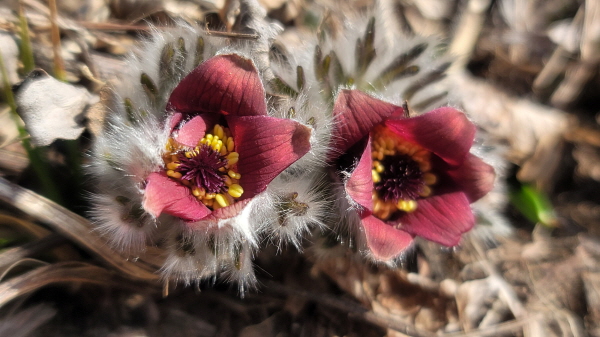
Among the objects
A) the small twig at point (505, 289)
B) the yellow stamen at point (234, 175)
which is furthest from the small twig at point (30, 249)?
the small twig at point (505, 289)

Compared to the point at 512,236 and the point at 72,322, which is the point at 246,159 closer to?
the point at 72,322

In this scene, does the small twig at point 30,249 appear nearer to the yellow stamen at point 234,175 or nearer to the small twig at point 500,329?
the yellow stamen at point 234,175

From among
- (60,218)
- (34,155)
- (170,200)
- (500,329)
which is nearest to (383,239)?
(170,200)

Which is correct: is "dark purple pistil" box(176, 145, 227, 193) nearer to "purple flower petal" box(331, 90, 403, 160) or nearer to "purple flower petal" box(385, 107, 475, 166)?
"purple flower petal" box(331, 90, 403, 160)

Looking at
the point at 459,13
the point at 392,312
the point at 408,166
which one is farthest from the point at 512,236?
the point at 459,13

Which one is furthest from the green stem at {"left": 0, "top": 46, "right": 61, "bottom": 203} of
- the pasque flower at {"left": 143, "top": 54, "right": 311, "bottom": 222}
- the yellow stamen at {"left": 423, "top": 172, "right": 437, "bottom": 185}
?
the yellow stamen at {"left": 423, "top": 172, "right": 437, "bottom": 185}

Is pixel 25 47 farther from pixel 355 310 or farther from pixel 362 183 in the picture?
pixel 355 310

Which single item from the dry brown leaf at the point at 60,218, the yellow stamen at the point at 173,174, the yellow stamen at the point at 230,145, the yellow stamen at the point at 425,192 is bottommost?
the dry brown leaf at the point at 60,218
